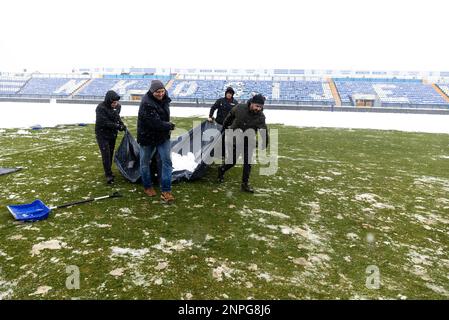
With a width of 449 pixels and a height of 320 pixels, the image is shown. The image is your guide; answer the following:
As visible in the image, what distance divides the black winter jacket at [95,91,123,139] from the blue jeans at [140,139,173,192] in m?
1.10

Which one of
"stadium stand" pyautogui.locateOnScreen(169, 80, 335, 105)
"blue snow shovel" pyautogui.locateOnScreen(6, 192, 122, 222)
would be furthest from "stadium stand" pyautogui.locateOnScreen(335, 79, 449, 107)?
"blue snow shovel" pyautogui.locateOnScreen(6, 192, 122, 222)

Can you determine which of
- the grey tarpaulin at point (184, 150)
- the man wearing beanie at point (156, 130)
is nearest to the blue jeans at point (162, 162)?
the man wearing beanie at point (156, 130)

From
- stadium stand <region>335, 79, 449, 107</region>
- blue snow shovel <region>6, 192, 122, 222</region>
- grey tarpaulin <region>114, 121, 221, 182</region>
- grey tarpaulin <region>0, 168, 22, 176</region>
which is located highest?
stadium stand <region>335, 79, 449, 107</region>

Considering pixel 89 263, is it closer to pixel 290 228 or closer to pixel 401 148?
pixel 290 228

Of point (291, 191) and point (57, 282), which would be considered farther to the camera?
point (291, 191)

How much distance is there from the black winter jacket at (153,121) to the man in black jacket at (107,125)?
1124 mm

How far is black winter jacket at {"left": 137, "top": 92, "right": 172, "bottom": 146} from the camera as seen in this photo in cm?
436

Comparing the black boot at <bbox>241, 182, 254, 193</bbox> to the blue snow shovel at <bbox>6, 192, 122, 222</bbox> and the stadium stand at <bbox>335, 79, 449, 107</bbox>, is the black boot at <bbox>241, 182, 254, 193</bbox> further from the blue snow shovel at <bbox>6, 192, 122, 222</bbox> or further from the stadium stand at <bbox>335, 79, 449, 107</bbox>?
the stadium stand at <bbox>335, 79, 449, 107</bbox>

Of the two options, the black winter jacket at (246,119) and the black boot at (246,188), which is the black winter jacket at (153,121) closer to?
the black winter jacket at (246,119)

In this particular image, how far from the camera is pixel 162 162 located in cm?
460
